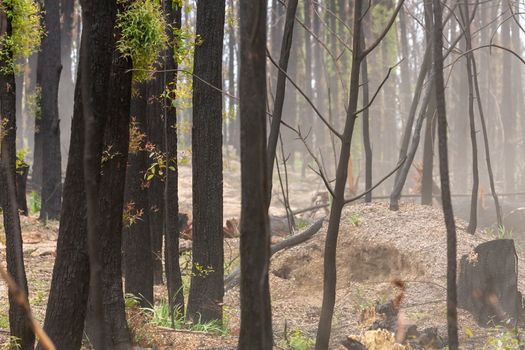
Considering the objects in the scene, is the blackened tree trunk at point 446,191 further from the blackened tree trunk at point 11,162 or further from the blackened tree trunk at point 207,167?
the blackened tree trunk at point 11,162

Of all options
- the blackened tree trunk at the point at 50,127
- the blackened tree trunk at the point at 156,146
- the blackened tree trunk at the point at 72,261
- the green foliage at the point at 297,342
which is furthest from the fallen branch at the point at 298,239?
the blackened tree trunk at the point at 50,127

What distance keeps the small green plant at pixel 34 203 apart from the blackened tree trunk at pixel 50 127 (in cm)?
100

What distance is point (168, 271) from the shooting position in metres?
7.82

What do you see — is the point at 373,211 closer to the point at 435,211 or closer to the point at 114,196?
the point at 435,211

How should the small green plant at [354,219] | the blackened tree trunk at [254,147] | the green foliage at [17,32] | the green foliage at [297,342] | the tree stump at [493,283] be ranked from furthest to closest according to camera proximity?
the small green plant at [354,219] → the tree stump at [493,283] → the green foliage at [297,342] → the green foliage at [17,32] → the blackened tree trunk at [254,147]

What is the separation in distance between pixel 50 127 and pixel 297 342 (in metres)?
9.92

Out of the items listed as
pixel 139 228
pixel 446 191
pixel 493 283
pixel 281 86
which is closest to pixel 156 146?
pixel 139 228

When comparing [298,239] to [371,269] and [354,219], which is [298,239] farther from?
[371,269]

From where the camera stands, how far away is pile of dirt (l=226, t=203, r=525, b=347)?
8.70 m

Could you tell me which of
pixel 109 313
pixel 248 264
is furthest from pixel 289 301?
pixel 248 264

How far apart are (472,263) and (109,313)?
14.8ft

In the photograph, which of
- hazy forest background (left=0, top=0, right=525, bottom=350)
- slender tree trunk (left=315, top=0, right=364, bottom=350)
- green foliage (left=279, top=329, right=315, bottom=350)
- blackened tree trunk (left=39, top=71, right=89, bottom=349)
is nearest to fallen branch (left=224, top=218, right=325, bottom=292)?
hazy forest background (left=0, top=0, right=525, bottom=350)

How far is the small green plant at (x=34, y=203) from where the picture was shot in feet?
52.7

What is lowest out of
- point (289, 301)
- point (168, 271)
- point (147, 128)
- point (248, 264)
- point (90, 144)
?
point (289, 301)
